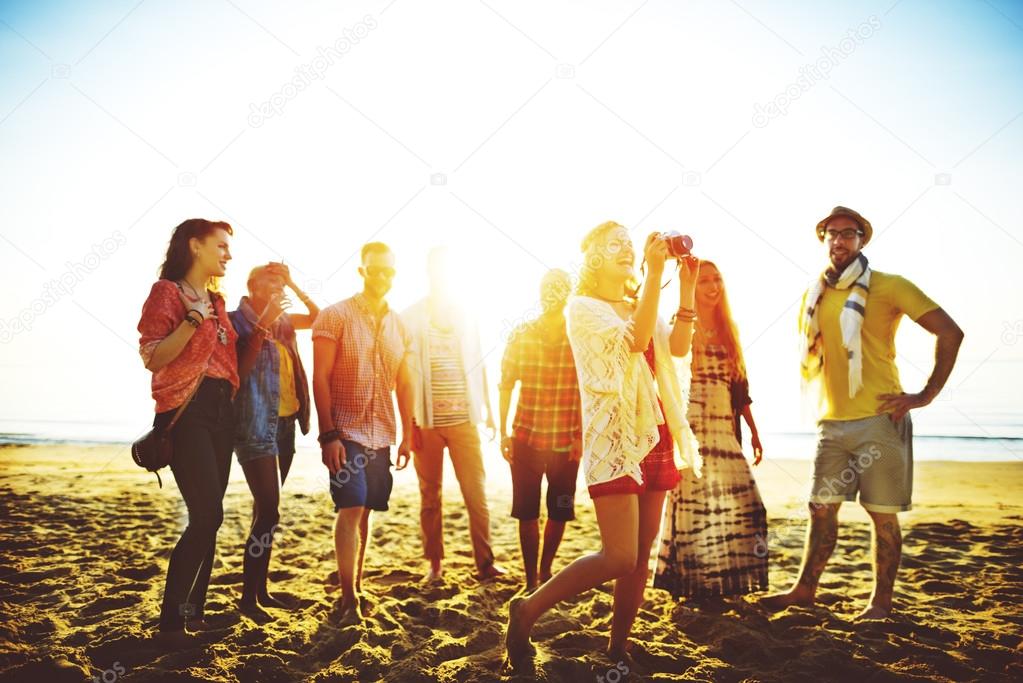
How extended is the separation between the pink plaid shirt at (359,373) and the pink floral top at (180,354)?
65 cm

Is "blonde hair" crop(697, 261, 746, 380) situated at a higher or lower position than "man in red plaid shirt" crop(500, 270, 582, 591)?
higher

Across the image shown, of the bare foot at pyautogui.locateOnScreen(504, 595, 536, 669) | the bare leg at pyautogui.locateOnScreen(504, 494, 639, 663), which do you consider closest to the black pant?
the bare foot at pyautogui.locateOnScreen(504, 595, 536, 669)

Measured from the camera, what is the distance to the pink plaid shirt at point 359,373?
11.8 feet

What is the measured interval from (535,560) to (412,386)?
1.45 m

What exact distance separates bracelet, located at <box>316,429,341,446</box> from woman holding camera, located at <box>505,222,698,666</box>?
1.45 m

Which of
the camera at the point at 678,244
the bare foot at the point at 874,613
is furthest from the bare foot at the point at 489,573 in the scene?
the camera at the point at 678,244

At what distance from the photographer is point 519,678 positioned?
2605mm

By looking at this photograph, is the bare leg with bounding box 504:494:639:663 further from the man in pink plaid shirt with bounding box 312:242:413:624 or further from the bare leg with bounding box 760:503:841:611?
the bare leg with bounding box 760:503:841:611

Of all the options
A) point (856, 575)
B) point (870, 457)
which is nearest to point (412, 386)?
point (870, 457)

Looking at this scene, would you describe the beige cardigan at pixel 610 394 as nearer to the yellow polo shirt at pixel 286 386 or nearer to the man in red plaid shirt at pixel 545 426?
the man in red plaid shirt at pixel 545 426

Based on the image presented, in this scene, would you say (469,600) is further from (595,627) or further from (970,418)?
(970,418)

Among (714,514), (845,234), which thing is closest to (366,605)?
(714,514)

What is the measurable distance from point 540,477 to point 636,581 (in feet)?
3.98

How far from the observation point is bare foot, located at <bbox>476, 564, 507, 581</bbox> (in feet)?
14.4
